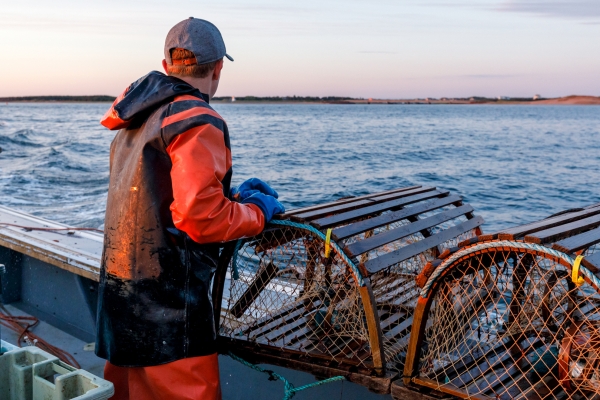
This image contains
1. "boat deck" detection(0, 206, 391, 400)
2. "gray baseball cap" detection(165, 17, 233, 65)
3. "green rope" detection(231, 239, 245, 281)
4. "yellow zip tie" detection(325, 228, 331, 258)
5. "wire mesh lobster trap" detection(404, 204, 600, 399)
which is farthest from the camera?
"boat deck" detection(0, 206, 391, 400)

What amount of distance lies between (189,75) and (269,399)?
2.28 meters

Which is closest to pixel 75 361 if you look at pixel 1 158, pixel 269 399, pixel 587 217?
pixel 269 399

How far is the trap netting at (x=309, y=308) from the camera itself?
9.93 ft

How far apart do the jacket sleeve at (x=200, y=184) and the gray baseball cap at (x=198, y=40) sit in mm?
375

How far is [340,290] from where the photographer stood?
11.2 ft

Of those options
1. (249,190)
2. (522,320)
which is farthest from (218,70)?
(522,320)

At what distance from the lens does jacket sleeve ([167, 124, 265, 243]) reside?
7.58 ft

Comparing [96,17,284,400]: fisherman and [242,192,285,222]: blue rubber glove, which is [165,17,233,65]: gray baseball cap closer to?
[96,17,284,400]: fisherman

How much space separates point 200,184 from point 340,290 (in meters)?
1.38

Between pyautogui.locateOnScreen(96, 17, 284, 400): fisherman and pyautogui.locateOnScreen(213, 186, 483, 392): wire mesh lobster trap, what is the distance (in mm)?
423

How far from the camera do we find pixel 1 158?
24594mm

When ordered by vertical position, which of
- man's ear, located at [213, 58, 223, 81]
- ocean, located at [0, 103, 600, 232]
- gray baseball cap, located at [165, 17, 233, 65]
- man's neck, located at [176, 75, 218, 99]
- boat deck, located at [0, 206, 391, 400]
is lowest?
ocean, located at [0, 103, 600, 232]

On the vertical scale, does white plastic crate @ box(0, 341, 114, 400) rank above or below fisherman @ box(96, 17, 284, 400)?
below

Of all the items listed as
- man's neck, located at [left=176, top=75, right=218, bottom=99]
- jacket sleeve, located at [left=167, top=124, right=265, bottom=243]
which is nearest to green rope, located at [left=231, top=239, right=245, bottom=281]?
jacket sleeve, located at [left=167, top=124, right=265, bottom=243]
